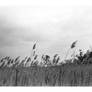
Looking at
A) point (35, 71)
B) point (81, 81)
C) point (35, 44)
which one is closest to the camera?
point (81, 81)

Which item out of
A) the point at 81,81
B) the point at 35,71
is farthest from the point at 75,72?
the point at 35,71

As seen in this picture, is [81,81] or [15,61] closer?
[81,81]

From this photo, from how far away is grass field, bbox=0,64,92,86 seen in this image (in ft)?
12.0

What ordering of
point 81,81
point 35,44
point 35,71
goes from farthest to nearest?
point 35,44 < point 35,71 < point 81,81

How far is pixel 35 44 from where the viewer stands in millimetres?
4297

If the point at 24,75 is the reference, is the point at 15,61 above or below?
above

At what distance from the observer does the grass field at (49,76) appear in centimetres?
364

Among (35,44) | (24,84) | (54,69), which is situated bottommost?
(24,84)

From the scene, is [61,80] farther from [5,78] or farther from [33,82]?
[5,78]

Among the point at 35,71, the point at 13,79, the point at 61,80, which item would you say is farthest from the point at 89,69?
the point at 13,79

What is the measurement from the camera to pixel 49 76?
379 centimetres

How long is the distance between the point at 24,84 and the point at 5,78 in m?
0.38

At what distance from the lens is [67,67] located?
12.6 feet

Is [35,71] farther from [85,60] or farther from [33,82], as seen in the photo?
[85,60]
